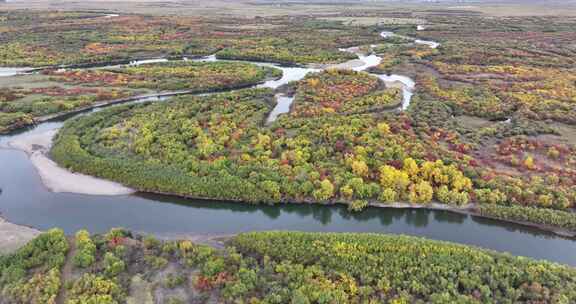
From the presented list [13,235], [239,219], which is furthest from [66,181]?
[239,219]

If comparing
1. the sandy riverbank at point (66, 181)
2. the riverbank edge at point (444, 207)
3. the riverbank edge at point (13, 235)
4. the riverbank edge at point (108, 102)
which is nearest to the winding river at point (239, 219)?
the riverbank edge at point (444, 207)

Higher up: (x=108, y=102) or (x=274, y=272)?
(x=108, y=102)

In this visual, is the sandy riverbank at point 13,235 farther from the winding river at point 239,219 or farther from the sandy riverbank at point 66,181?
the sandy riverbank at point 66,181

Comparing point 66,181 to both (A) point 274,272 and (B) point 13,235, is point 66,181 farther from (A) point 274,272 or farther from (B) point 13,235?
(A) point 274,272

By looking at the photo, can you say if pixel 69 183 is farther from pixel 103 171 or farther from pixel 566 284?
pixel 566 284

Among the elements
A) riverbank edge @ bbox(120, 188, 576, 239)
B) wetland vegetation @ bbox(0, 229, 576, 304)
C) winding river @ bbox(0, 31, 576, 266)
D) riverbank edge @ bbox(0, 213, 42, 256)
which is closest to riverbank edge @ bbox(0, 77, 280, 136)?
winding river @ bbox(0, 31, 576, 266)

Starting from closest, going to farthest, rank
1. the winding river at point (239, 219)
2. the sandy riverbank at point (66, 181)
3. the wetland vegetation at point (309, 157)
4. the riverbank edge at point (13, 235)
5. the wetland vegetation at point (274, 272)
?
the wetland vegetation at point (274, 272), the wetland vegetation at point (309, 157), the riverbank edge at point (13, 235), the winding river at point (239, 219), the sandy riverbank at point (66, 181)
